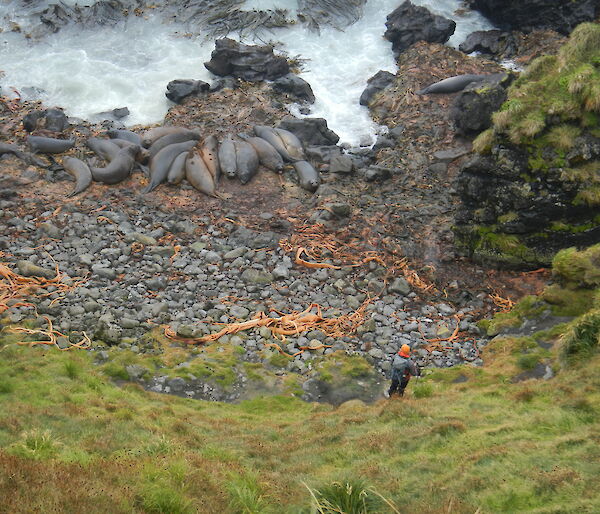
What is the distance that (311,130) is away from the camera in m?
23.2

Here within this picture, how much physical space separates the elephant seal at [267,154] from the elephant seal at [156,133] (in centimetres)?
279

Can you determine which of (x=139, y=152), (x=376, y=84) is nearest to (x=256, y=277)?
(x=139, y=152)

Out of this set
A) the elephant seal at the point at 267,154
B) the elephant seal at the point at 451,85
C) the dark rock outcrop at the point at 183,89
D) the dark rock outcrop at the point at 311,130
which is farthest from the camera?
the elephant seal at the point at 451,85

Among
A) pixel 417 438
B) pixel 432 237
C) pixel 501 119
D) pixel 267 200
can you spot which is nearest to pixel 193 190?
pixel 267 200

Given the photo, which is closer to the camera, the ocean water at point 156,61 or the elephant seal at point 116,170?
the elephant seal at point 116,170

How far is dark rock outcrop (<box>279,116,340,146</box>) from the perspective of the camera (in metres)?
23.2

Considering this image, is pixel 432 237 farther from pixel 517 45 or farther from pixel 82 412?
pixel 517 45

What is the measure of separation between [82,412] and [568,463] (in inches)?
297

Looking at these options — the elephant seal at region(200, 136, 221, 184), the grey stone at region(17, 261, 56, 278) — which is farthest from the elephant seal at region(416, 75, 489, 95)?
the grey stone at region(17, 261, 56, 278)

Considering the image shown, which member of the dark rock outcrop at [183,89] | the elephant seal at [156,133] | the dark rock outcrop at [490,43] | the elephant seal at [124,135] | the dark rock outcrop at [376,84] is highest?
the dark rock outcrop at [490,43]

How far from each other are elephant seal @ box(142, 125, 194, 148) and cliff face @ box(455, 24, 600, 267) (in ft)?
37.2

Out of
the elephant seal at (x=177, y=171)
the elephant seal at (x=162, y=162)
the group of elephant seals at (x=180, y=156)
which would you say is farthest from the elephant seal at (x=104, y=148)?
the elephant seal at (x=177, y=171)

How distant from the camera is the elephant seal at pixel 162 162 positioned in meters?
19.9

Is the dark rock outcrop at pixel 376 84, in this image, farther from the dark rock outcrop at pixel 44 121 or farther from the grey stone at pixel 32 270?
the grey stone at pixel 32 270
